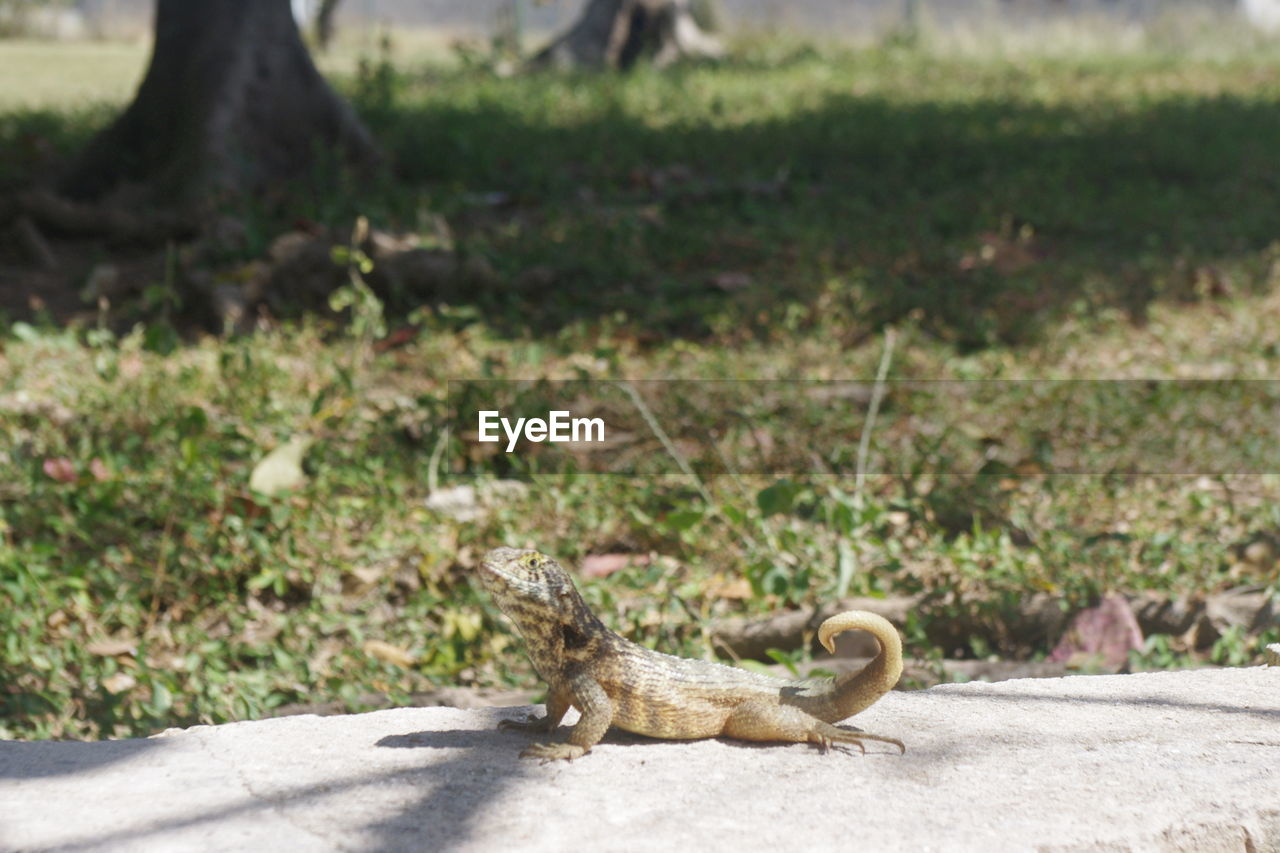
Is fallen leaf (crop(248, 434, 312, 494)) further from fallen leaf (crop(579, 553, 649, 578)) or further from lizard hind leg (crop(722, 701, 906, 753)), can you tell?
lizard hind leg (crop(722, 701, 906, 753))

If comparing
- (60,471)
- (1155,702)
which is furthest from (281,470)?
(1155,702)

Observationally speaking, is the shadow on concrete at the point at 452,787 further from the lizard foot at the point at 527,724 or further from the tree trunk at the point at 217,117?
the tree trunk at the point at 217,117

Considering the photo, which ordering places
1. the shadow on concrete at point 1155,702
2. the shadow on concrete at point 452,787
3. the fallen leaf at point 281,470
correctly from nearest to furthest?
the shadow on concrete at point 452,787 → the shadow on concrete at point 1155,702 → the fallen leaf at point 281,470

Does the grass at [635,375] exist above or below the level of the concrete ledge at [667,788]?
above

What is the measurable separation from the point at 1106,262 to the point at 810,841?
5494mm

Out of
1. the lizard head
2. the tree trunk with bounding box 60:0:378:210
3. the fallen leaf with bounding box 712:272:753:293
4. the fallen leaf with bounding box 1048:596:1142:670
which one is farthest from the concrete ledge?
the tree trunk with bounding box 60:0:378:210

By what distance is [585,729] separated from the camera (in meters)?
2.38

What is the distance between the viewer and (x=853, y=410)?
5.14 m

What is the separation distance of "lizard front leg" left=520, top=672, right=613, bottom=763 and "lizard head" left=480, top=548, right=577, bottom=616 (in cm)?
16

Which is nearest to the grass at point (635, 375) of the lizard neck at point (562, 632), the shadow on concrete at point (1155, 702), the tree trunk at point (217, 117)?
the tree trunk at point (217, 117)

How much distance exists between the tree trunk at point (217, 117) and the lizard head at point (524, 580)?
5305mm

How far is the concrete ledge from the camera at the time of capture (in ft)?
6.79

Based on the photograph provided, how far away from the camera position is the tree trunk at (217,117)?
7402mm

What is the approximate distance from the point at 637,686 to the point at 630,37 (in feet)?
43.4
